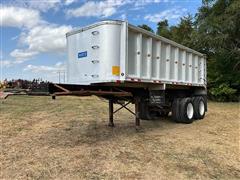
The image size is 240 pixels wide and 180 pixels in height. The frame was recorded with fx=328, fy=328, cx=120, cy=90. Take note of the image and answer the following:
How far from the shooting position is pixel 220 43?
928 inches

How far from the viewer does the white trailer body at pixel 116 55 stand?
815 centimetres

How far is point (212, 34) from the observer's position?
945 inches

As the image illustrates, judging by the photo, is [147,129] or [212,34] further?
[212,34]

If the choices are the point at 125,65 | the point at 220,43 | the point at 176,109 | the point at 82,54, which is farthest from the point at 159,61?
the point at 220,43

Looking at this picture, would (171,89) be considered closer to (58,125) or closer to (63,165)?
(58,125)

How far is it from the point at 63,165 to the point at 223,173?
295 centimetres

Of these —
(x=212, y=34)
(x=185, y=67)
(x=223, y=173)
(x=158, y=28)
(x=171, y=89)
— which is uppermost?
(x=158, y=28)

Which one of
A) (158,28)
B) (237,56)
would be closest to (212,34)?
(237,56)

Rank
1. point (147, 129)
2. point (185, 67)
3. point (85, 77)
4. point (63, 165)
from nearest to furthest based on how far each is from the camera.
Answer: point (63, 165) → point (85, 77) → point (147, 129) → point (185, 67)

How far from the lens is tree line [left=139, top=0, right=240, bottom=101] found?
76.2 feet

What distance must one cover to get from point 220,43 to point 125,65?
56.2 feet

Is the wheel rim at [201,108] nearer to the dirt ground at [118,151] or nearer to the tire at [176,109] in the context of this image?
the tire at [176,109]

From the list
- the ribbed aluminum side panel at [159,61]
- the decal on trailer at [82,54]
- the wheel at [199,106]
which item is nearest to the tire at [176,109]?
the ribbed aluminum side panel at [159,61]

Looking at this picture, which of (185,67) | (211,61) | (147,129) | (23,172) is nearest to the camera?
(23,172)
